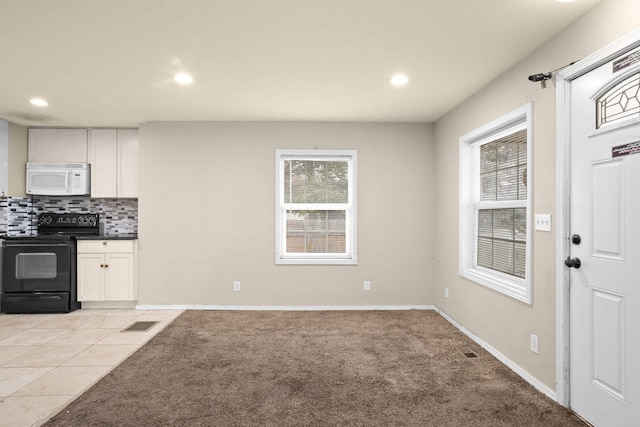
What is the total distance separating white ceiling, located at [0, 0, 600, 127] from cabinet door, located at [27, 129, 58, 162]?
2.71 ft

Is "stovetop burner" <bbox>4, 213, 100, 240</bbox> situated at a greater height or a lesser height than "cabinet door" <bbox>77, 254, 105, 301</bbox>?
greater

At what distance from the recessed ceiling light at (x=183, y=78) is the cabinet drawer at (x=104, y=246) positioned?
2.44 meters

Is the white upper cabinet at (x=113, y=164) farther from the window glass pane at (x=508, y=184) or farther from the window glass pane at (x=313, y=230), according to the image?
the window glass pane at (x=508, y=184)

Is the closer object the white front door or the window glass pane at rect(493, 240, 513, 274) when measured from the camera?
the white front door

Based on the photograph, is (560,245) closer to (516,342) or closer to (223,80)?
(516,342)

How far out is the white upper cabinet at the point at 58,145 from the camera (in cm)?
505

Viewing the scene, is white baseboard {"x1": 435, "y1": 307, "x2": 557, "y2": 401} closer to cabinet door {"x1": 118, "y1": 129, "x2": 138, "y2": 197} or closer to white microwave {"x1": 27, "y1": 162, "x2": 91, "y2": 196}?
cabinet door {"x1": 118, "y1": 129, "x2": 138, "y2": 197}

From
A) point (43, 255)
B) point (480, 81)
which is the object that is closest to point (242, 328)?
point (43, 255)

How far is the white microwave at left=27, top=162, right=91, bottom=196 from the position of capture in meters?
4.96

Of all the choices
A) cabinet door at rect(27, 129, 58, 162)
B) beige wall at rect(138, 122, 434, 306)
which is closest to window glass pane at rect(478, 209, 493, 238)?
beige wall at rect(138, 122, 434, 306)

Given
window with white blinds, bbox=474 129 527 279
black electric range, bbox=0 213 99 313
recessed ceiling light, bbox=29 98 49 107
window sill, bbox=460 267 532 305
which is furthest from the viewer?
black electric range, bbox=0 213 99 313

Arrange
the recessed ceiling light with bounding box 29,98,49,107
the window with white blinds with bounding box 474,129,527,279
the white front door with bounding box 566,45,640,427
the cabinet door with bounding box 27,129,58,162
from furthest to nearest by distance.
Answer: the cabinet door with bounding box 27,129,58,162 → the recessed ceiling light with bounding box 29,98,49,107 → the window with white blinds with bounding box 474,129,527,279 → the white front door with bounding box 566,45,640,427

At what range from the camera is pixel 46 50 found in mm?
2783

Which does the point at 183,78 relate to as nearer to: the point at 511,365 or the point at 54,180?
the point at 54,180
